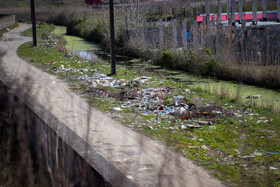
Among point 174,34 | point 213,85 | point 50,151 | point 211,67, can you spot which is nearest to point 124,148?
point 50,151

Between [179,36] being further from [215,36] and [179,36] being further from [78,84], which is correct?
[78,84]

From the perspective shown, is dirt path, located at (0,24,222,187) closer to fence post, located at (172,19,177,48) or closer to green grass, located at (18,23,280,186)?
green grass, located at (18,23,280,186)

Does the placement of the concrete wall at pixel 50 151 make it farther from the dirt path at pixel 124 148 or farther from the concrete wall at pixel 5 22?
the concrete wall at pixel 5 22

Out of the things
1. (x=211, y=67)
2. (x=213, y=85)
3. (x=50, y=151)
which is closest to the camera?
(x=50, y=151)

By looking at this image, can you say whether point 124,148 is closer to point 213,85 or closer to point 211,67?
point 213,85

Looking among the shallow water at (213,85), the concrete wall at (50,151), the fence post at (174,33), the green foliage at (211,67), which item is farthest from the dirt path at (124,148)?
the fence post at (174,33)

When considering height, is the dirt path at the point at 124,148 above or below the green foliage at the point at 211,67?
below

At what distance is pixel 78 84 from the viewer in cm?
1062

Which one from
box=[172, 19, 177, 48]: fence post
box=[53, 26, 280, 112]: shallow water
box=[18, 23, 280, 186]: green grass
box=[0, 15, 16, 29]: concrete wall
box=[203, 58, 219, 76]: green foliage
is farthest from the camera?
box=[0, 15, 16, 29]: concrete wall

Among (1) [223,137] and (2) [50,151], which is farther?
(1) [223,137]

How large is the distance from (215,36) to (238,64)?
2.06 metres

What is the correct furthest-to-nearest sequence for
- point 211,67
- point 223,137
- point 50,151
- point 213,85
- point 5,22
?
point 5,22
point 211,67
point 213,85
point 223,137
point 50,151

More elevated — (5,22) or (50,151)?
(5,22)

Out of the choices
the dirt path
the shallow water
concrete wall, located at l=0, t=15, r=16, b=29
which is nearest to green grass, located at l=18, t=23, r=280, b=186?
the dirt path
